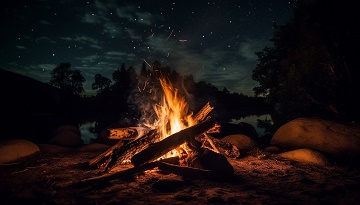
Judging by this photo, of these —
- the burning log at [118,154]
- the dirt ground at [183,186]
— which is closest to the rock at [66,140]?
the dirt ground at [183,186]

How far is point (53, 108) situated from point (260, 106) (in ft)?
237

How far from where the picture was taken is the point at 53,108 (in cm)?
1958

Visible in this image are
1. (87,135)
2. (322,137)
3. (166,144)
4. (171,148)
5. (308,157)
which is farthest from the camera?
(87,135)

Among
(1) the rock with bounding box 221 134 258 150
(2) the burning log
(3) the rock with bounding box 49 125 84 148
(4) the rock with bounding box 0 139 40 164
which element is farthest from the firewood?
(3) the rock with bounding box 49 125 84 148

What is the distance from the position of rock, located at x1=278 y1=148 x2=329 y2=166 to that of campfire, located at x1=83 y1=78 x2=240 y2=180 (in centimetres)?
Answer: 167

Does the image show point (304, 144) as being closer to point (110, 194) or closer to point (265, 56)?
point (110, 194)

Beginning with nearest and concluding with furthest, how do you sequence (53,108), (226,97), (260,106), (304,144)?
(304,144)
(53,108)
(226,97)
(260,106)

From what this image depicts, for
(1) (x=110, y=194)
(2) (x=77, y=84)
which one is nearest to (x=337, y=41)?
(1) (x=110, y=194)

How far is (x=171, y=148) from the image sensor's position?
5262 millimetres

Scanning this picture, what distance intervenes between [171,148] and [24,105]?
1648 centimetres

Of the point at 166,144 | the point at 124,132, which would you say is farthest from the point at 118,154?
the point at 166,144

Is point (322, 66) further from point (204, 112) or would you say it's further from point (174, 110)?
point (174, 110)

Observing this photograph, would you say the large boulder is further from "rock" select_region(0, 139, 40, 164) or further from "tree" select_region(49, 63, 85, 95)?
"tree" select_region(49, 63, 85, 95)

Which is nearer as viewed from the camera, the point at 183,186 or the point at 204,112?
the point at 183,186
